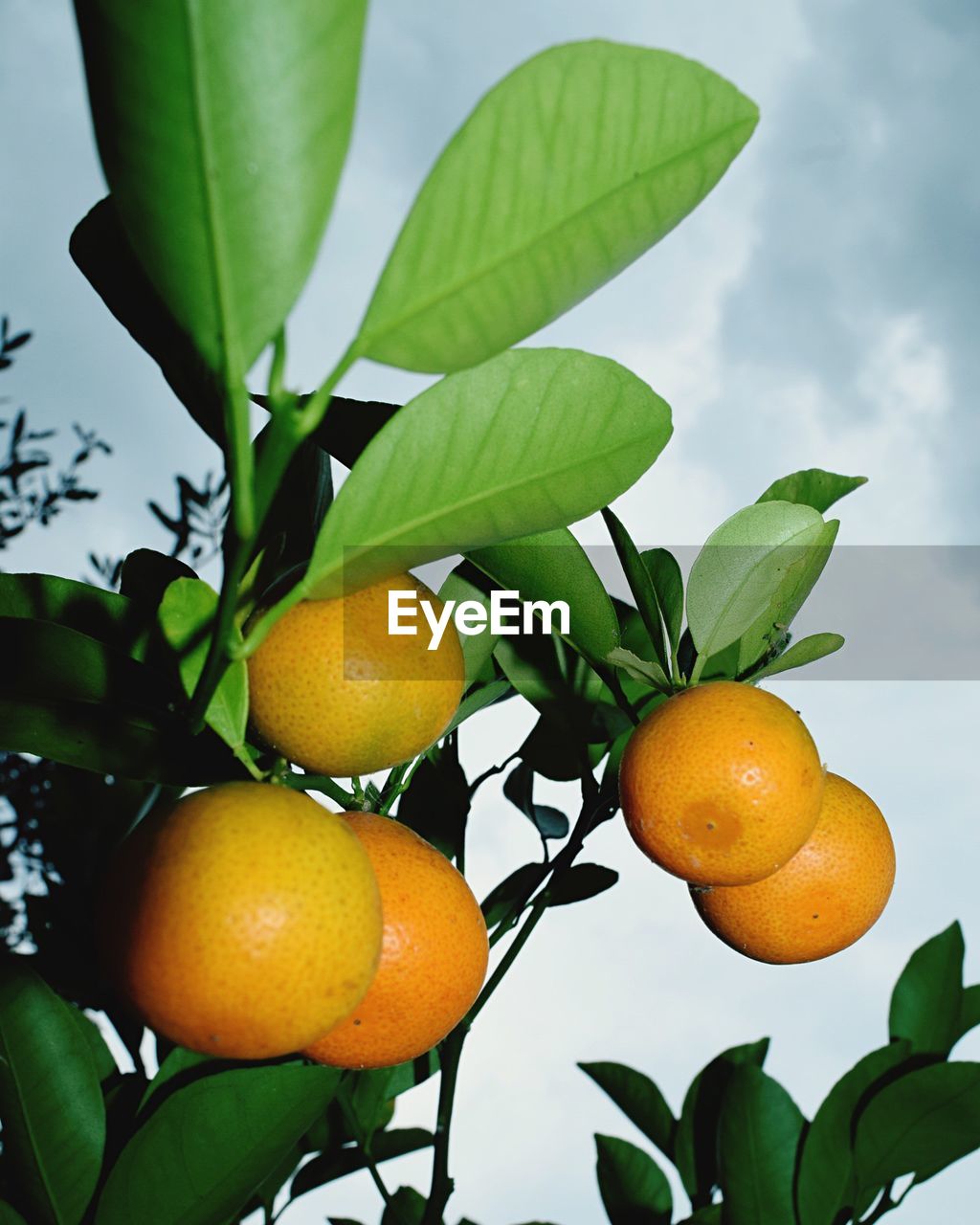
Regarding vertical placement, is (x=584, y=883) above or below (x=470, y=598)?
below

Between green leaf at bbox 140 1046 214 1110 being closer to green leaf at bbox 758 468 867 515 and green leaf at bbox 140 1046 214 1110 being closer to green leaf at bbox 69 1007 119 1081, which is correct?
green leaf at bbox 69 1007 119 1081

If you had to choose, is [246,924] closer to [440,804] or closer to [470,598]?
[470,598]

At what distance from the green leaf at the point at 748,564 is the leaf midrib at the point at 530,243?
0.38 m

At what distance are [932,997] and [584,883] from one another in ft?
1.74

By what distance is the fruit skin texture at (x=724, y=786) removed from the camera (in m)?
0.77

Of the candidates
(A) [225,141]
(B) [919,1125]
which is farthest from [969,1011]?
(A) [225,141]

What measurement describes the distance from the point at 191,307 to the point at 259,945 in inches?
13.3

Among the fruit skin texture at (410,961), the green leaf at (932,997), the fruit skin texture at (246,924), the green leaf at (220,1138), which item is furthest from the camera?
the green leaf at (932,997)

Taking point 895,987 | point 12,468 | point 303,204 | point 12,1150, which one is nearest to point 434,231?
point 303,204

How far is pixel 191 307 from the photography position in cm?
47

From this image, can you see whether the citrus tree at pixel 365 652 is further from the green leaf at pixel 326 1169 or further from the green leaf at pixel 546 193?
the green leaf at pixel 326 1169

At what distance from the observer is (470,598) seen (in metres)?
0.98

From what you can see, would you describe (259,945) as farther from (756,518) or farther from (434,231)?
(756,518)

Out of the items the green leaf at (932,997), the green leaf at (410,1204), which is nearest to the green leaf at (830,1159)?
the green leaf at (932,997)
